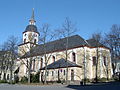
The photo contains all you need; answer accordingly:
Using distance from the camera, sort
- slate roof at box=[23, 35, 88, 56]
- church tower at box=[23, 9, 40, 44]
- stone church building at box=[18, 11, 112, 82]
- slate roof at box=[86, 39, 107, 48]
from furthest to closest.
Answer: church tower at box=[23, 9, 40, 44] → slate roof at box=[23, 35, 88, 56] → slate roof at box=[86, 39, 107, 48] → stone church building at box=[18, 11, 112, 82]

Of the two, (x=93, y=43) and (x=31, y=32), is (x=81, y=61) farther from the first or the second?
(x=31, y=32)

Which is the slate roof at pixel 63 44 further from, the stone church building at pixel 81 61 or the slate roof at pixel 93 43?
the slate roof at pixel 93 43

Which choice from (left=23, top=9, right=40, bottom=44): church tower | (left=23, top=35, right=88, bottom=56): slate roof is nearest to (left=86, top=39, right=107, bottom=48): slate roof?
(left=23, top=35, right=88, bottom=56): slate roof

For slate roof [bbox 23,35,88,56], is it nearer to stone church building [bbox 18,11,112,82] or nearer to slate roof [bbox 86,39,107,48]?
stone church building [bbox 18,11,112,82]

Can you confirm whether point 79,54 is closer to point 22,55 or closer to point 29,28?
point 22,55

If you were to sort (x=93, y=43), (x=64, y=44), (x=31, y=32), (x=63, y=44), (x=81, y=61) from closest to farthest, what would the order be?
1. (x=81, y=61)
2. (x=93, y=43)
3. (x=64, y=44)
4. (x=63, y=44)
5. (x=31, y=32)

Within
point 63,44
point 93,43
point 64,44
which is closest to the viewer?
point 93,43

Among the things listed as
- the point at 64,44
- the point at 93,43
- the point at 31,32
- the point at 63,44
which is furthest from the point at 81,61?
the point at 31,32

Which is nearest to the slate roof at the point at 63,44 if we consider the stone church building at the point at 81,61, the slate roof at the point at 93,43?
the stone church building at the point at 81,61

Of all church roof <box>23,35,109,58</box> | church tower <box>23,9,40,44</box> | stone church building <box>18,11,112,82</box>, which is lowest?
stone church building <box>18,11,112,82</box>

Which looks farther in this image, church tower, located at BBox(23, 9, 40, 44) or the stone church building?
church tower, located at BBox(23, 9, 40, 44)

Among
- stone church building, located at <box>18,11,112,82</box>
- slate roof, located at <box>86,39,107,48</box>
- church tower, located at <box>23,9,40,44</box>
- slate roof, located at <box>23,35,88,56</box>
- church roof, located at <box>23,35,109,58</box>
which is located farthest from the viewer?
church tower, located at <box>23,9,40,44</box>

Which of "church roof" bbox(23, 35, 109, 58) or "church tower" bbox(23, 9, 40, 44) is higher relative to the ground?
"church tower" bbox(23, 9, 40, 44)

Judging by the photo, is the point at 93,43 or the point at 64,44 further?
the point at 64,44
